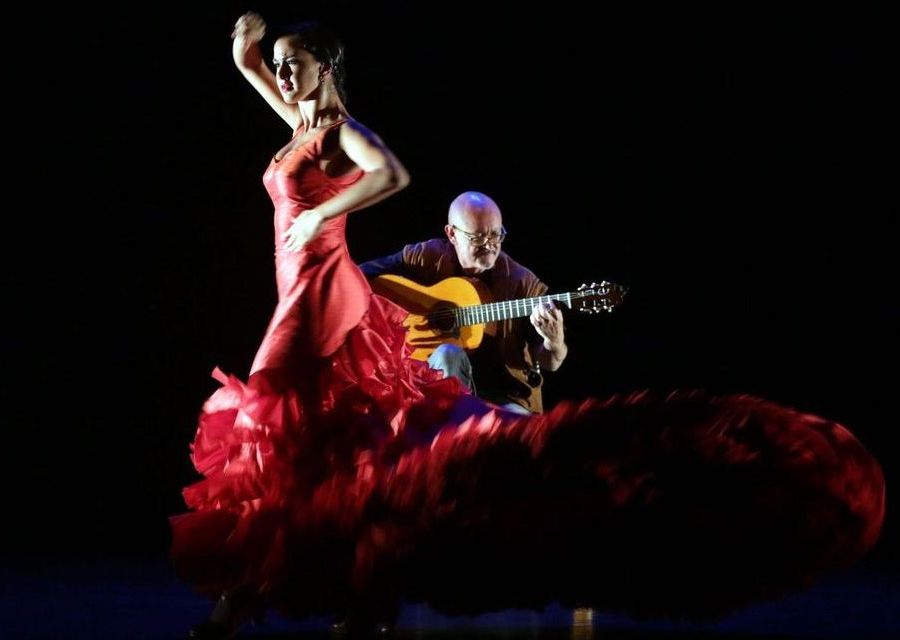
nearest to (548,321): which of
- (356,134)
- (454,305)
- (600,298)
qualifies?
(600,298)

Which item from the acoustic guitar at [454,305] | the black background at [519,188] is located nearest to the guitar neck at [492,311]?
the acoustic guitar at [454,305]

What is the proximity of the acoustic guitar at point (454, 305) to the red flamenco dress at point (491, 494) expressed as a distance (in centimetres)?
92

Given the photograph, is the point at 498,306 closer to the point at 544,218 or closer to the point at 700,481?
the point at 544,218

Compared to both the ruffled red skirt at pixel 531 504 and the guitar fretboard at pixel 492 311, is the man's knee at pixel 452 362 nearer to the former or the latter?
the ruffled red skirt at pixel 531 504

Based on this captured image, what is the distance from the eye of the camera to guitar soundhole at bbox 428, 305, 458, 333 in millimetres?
3002

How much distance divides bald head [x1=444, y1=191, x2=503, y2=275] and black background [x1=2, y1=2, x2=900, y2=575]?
31.7 inches

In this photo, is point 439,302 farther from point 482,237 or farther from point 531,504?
point 531,504

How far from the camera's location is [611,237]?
3.87 meters

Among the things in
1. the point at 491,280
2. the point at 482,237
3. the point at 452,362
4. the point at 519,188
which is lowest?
the point at 452,362

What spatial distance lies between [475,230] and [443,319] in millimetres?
238

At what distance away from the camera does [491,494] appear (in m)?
1.89

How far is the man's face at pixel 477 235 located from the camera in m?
2.98

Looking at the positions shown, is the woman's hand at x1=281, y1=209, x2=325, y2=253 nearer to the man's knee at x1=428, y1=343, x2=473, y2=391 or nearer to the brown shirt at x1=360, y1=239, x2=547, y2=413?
the man's knee at x1=428, y1=343, x2=473, y2=391

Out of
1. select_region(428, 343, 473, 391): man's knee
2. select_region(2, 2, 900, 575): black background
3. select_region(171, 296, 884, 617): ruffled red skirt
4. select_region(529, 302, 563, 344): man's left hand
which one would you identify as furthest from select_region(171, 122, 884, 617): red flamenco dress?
select_region(2, 2, 900, 575): black background
